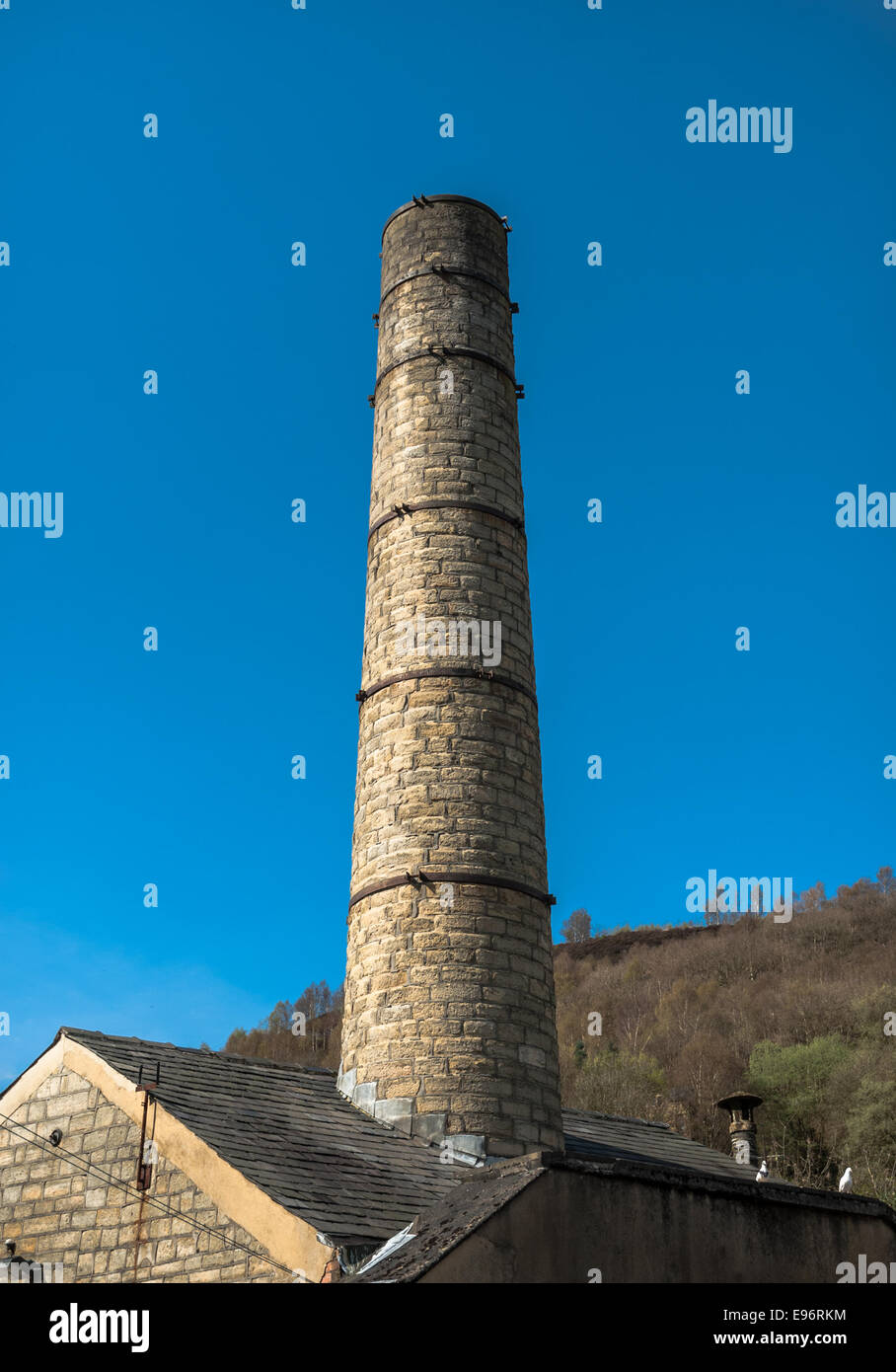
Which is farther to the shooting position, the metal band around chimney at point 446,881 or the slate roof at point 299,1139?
the metal band around chimney at point 446,881

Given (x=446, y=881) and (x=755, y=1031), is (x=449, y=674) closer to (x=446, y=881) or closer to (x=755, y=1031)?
(x=446, y=881)

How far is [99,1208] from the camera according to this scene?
9.53 metres

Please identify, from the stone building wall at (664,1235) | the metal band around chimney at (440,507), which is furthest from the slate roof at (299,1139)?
the metal band around chimney at (440,507)

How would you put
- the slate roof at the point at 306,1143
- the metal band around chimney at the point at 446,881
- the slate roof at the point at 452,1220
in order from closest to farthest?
1. the slate roof at the point at 452,1220
2. the slate roof at the point at 306,1143
3. the metal band around chimney at the point at 446,881

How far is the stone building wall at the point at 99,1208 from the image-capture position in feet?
28.2

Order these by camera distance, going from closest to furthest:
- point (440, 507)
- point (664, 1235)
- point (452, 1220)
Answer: point (452, 1220) → point (664, 1235) → point (440, 507)

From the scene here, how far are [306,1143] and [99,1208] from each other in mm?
1651

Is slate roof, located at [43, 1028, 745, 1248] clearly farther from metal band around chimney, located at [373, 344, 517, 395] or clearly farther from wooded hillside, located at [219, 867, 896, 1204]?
wooded hillside, located at [219, 867, 896, 1204]

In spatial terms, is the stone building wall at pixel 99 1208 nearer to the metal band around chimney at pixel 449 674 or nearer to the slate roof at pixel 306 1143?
the slate roof at pixel 306 1143

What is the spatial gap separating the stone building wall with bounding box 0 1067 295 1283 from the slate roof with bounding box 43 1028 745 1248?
14.4 inches

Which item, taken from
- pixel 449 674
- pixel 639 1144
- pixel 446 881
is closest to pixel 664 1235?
pixel 446 881

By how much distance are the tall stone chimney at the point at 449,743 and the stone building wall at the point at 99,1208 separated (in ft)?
8.64
